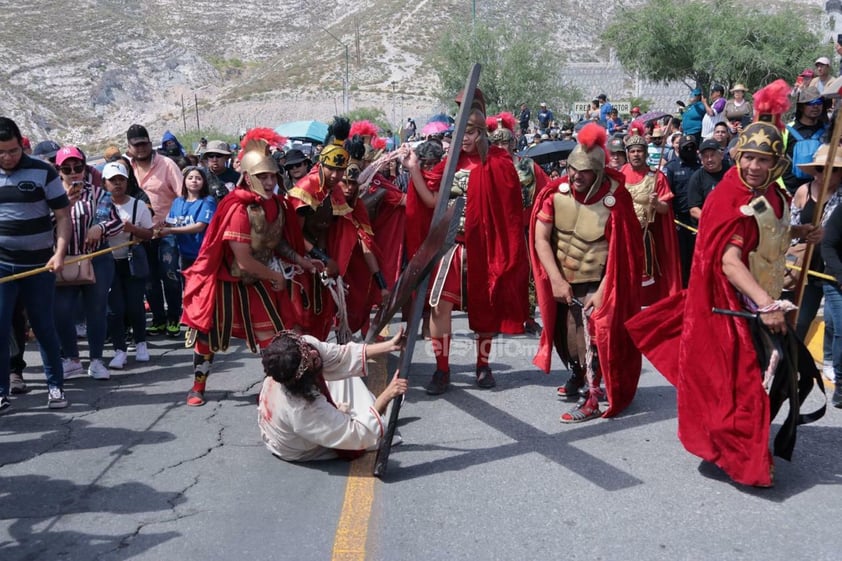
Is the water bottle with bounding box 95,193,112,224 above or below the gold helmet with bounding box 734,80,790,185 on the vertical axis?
below

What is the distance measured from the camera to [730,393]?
445 cm

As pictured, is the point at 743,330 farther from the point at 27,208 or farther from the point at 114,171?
the point at 114,171

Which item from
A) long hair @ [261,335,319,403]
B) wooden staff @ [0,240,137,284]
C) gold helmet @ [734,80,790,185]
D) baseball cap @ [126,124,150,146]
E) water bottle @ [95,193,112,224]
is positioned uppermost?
gold helmet @ [734,80,790,185]

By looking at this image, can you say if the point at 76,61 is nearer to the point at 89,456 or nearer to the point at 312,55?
the point at 312,55

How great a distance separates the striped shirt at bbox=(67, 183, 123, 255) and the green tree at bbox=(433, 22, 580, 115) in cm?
4672

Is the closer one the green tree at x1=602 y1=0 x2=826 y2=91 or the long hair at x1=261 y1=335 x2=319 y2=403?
the long hair at x1=261 y1=335 x2=319 y2=403

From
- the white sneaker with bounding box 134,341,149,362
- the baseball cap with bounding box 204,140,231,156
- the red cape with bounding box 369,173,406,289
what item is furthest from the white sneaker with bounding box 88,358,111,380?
the baseball cap with bounding box 204,140,231,156

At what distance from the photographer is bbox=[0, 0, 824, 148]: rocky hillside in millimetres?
72312

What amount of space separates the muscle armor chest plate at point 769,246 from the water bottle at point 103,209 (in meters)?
5.44

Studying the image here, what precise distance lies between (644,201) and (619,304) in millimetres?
2271

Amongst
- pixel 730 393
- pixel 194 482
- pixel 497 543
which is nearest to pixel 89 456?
pixel 194 482

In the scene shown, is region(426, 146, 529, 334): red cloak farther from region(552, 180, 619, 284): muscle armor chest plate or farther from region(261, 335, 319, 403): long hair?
region(261, 335, 319, 403): long hair

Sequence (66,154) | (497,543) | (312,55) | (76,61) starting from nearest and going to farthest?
(497,543) → (66,154) → (76,61) → (312,55)

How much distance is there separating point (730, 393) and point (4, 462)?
415cm
